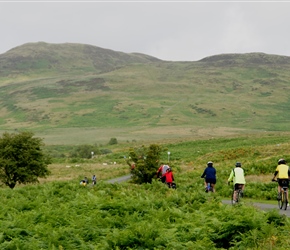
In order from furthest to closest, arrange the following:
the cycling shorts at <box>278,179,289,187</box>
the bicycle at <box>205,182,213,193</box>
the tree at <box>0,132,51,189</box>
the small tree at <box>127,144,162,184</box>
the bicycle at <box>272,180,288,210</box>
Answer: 1. the small tree at <box>127,144,162,184</box>
2. the tree at <box>0,132,51,189</box>
3. the bicycle at <box>205,182,213,193</box>
4. the cycling shorts at <box>278,179,289,187</box>
5. the bicycle at <box>272,180,288,210</box>

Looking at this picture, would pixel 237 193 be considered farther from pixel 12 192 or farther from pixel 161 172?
pixel 12 192

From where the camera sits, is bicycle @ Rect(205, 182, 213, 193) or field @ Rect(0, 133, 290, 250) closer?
field @ Rect(0, 133, 290, 250)

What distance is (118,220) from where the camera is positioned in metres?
14.6

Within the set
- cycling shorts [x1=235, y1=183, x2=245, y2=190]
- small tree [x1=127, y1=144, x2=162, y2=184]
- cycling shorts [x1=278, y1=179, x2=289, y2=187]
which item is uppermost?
cycling shorts [x1=278, y1=179, x2=289, y2=187]

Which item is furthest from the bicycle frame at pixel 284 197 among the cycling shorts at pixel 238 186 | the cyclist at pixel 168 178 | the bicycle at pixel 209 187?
the cyclist at pixel 168 178

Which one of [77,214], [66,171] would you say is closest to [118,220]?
[77,214]

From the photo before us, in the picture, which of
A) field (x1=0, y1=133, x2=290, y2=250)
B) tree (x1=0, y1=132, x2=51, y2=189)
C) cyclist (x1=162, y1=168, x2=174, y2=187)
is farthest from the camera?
tree (x1=0, y1=132, x2=51, y2=189)

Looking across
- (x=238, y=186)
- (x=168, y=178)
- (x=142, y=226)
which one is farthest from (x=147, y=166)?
(x=142, y=226)

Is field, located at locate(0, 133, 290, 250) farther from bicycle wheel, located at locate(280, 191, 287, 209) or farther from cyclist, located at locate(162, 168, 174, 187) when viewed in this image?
cyclist, located at locate(162, 168, 174, 187)

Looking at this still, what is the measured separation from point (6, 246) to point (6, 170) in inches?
1133

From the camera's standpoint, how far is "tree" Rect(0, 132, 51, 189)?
38750mm

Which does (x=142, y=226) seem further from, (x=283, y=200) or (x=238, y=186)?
(x=283, y=200)

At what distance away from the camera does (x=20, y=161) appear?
39.1m

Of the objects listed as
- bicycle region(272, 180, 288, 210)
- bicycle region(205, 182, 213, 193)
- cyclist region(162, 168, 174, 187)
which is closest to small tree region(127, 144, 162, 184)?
cyclist region(162, 168, 174, 187)
